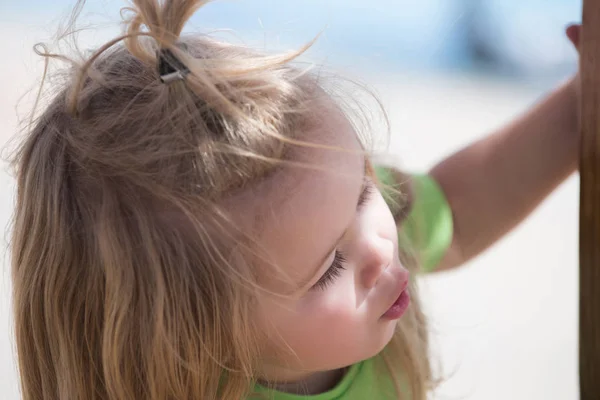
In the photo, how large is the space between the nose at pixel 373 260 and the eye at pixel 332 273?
0.02 m

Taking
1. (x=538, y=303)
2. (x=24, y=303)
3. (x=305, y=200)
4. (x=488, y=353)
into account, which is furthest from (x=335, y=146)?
(x=538, y=303)

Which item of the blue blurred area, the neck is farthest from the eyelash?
the blue blurred area

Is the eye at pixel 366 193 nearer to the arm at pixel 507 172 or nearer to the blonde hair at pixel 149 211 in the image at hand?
the blonde hair at pixel 149 211

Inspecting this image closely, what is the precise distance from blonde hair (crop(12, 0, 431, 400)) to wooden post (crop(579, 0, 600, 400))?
0.69ft

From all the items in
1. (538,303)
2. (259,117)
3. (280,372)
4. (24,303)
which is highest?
(259,117)

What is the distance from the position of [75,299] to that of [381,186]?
29cm

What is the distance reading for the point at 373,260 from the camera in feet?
2.15

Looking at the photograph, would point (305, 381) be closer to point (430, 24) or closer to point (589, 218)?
point (589, 218)

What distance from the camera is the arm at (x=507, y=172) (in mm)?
778

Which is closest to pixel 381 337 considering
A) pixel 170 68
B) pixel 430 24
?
pixel 170 68

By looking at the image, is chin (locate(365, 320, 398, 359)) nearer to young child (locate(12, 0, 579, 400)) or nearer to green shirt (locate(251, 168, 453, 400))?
young child (locate(12, 0, 579, 400))

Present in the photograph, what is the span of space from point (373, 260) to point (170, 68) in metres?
0.21

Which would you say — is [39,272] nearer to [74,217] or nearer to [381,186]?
[74,217]

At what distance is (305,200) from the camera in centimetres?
62
